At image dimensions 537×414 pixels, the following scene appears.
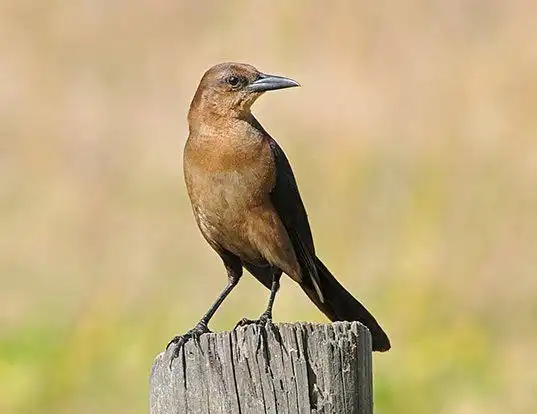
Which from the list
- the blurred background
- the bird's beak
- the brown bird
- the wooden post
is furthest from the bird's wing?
the blurred background

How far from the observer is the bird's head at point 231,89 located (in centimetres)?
599

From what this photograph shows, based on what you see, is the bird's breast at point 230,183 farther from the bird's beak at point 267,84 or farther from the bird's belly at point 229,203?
the bird's beak at point 267,84

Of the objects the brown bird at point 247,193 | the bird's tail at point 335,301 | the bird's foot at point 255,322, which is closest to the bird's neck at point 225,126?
the brown bird at point 247,193

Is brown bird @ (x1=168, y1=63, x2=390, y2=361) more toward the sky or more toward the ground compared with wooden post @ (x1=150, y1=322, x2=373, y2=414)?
more toward the sky

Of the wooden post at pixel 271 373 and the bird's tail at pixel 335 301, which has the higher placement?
the bird's tail at pixel 335 301

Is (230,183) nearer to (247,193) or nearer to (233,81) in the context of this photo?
(247,193)

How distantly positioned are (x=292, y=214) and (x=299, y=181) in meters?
4.65

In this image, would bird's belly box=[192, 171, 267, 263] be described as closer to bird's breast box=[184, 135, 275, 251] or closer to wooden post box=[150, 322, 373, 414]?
bird's breast box=[184, 135, 275, 251]

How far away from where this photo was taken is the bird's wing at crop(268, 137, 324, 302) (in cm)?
580
